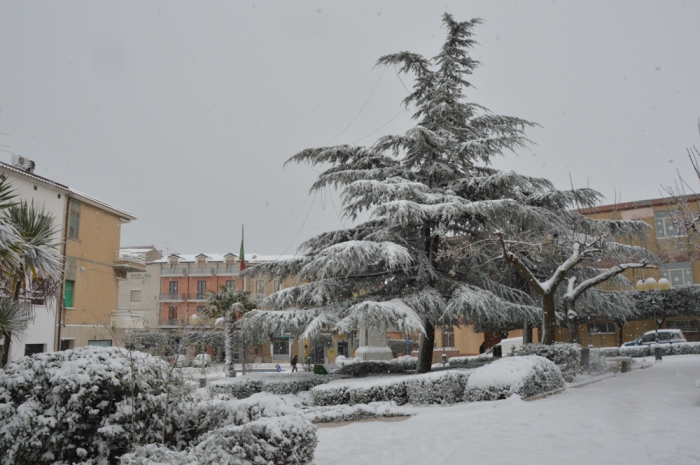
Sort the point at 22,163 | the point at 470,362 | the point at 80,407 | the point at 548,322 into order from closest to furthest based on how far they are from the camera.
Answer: the point at 80,407 → the point at 548,322 → the point at 470,362 → the point at 22,163

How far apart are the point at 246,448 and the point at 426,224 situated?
1292cm

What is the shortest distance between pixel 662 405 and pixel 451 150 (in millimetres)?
10170

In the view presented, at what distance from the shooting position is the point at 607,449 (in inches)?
253

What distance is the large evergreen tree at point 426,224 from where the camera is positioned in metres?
14.6

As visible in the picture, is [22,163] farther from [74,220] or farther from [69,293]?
[69,293]

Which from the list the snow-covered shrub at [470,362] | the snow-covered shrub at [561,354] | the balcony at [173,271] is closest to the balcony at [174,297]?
the balcony at [173,271]

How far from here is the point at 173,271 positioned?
194 feet

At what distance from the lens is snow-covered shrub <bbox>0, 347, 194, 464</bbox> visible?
5617mm

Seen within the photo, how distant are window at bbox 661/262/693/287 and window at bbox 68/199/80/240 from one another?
32.6 meters

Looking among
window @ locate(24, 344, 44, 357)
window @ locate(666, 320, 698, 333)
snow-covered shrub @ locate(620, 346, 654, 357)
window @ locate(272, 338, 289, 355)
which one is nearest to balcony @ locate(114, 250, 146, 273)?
window @ locate(24, 344, 44, 357)

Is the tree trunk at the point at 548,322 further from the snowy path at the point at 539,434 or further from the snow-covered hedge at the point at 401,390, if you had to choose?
the snowy path at the point at 539,434

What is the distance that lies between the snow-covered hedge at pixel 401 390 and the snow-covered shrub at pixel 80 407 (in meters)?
6.50

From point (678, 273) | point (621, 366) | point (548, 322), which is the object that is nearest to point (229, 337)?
point (548, 322)

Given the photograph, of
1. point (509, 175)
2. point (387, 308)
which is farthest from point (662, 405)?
point (509, 175)
